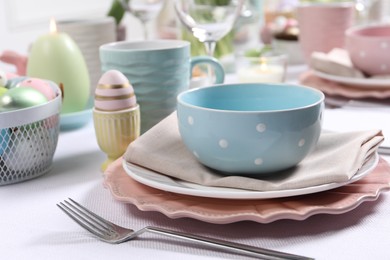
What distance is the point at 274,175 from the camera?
600mm

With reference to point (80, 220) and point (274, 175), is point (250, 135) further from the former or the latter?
point (80, 220)

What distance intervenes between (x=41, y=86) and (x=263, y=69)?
1.50ft

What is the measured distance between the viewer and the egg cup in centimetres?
70

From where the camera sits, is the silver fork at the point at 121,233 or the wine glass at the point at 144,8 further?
the wine glass at the point at 144,8

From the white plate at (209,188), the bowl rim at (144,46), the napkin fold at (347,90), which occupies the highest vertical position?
the bowl rim at (144,46)

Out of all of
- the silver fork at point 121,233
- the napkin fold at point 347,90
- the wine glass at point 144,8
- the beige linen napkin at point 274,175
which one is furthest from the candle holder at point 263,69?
the silver fork at point 121,233

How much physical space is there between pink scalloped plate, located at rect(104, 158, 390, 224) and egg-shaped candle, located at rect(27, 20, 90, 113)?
325 mm

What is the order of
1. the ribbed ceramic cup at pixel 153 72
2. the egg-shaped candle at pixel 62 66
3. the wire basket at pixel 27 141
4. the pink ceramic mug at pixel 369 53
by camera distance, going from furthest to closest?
A: 1. the pink ceramic mug at pixel 369 53
2. the egg-shaped candle at pixel 62 66
3. the ribbed ceramic cup at pixel 153 72
4. the wire basket at pixel 27 141

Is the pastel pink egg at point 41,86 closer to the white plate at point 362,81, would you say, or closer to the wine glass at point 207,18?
the wine glass at point 207,18

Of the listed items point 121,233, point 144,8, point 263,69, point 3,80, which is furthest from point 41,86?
point 144,8

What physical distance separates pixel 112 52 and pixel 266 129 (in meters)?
0.29

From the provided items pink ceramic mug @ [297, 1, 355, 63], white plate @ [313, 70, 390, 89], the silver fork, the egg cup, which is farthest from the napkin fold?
the silver fork

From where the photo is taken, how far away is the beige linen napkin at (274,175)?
55cm

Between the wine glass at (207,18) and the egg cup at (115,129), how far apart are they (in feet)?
0.89
